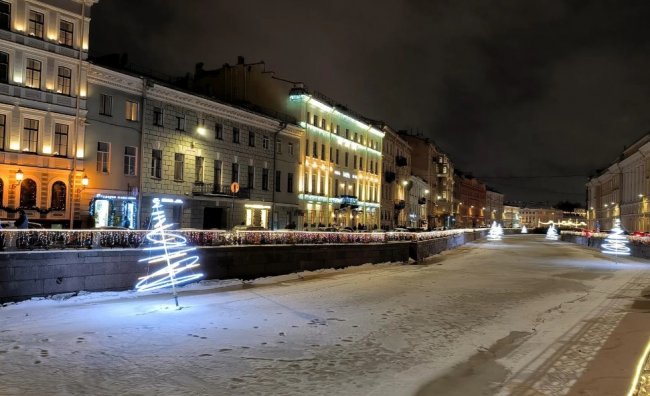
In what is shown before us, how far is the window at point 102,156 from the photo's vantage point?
32.0 m

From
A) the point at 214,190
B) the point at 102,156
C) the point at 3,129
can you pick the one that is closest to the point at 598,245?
the point at 214,190

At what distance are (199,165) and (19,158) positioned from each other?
12664 millimetres

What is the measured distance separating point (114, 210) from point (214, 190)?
8965mm

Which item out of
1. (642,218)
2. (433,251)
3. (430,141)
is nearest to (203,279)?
(433,251)

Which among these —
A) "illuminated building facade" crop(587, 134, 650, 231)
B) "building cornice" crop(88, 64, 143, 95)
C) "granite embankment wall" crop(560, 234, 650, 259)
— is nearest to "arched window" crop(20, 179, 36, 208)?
"building cornice" crop(88, 64, 143, 95)

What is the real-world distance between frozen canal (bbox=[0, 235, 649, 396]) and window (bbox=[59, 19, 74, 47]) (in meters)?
19.0

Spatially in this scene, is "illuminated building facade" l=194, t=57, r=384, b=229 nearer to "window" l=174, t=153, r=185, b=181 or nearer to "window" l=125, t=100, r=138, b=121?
"window" l=174, t=153, r=185, b=181

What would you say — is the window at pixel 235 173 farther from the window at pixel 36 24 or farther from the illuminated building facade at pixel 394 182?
the illuminated building facade at pixel 394 182

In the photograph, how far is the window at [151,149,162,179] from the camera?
35.3m

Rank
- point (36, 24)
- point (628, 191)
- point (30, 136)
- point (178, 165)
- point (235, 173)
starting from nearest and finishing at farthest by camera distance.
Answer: point (30, 136) → point (36, 24) → point (178, 165) → point (235, 173) → point (628, 191)

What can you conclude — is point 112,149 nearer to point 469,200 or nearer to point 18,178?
point 18,178

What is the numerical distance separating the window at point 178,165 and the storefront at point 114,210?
4.43 m

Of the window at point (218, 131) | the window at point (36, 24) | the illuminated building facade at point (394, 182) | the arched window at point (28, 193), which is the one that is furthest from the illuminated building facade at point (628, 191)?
the arched window at point (28, 193)

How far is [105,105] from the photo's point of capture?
32.2 meters
